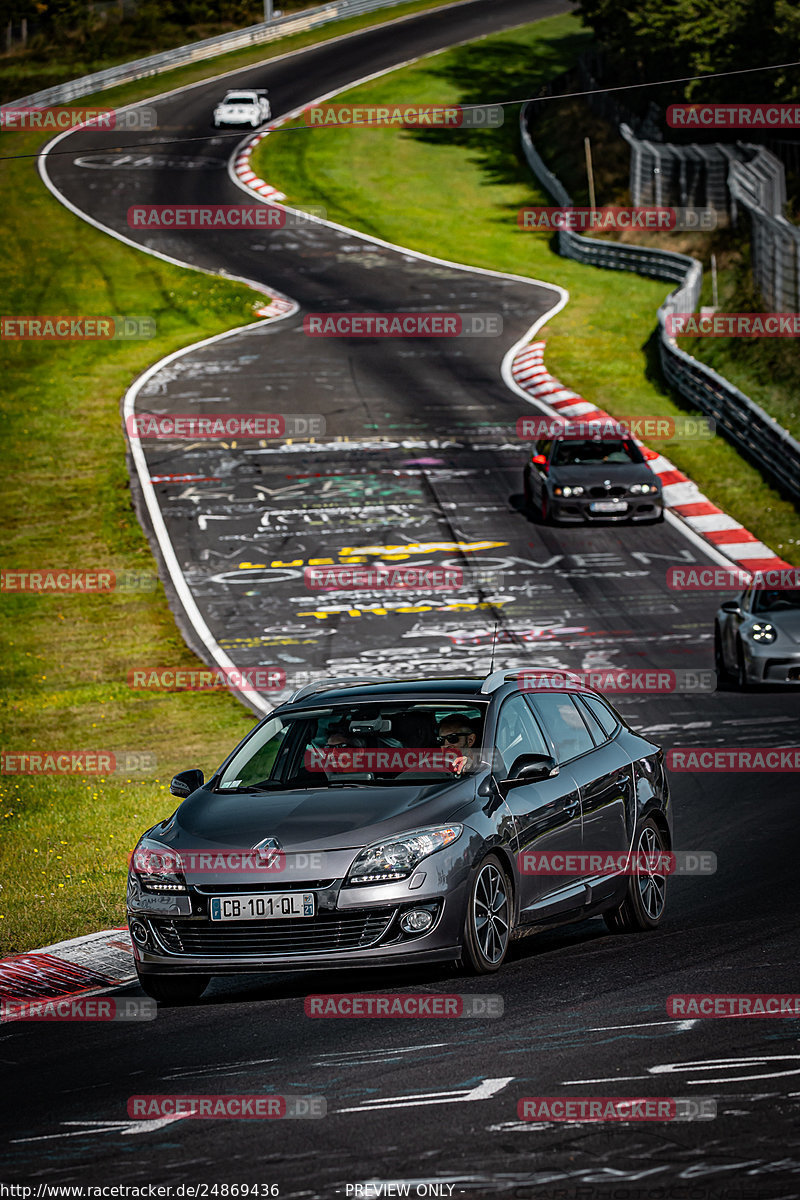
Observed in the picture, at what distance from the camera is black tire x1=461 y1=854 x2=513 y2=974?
819 centimetres

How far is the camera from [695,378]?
34.2 meters

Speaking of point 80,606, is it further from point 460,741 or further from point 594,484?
point 460,741

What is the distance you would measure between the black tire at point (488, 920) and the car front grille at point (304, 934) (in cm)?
44

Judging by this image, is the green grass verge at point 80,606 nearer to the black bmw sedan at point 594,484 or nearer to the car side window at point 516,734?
the car side window at point 516,734

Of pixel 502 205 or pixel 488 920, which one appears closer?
pixel 488 920

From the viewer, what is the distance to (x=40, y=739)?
18.4 m

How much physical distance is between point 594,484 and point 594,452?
94 centimetres

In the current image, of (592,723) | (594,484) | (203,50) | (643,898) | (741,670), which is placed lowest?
(594,484)

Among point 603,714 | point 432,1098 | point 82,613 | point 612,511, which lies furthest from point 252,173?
point 432,1098

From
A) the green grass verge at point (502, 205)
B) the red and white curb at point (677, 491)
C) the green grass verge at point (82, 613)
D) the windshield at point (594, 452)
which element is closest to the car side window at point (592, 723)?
the green grass verge at point (82, 613)

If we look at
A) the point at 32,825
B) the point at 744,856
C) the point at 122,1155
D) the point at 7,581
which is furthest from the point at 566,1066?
the point at 7,581

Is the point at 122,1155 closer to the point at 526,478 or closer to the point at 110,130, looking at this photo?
the point at 526,478

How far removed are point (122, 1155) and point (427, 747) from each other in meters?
3.63

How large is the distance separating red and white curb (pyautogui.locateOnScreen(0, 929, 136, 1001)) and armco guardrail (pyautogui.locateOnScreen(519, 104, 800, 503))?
20.4 metres
